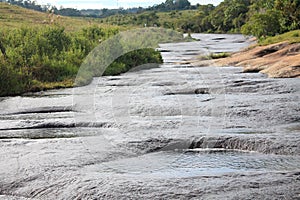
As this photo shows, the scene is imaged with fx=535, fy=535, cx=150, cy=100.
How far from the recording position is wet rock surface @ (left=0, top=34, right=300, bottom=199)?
223 inches

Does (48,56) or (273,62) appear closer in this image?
(48,56)

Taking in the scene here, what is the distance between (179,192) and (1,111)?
Result: 8.67 m

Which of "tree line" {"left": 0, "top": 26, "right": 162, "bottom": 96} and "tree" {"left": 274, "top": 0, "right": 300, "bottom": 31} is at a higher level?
"tree" {"left": 274, "top": 0, "right": 300, "bottom": 31}

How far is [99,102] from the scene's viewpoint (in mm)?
13719

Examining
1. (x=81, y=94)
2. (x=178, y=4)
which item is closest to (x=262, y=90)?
(x=81, y=94)

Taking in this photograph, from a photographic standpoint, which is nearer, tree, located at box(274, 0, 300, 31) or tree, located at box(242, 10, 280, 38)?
tree, located at box(274, 0, 300, 31)

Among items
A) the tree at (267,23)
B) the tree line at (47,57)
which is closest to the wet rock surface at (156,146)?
the tree line at (47,57)

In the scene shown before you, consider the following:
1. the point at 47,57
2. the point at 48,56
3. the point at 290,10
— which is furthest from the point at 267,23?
the point at 47,57

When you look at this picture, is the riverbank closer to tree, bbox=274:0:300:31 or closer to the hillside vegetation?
the hillside vegetation

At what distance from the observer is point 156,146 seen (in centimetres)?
791

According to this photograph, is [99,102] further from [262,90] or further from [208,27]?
[208,27]

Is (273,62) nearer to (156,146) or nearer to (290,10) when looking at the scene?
(156,146)

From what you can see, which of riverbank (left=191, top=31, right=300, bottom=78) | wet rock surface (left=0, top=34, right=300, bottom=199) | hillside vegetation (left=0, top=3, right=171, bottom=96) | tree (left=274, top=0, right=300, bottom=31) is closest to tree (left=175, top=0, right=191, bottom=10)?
tree (left=274, top=0, right=300, bottom=31)

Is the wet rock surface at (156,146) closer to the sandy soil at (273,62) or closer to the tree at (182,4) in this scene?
the sandy soil at (273,62)
